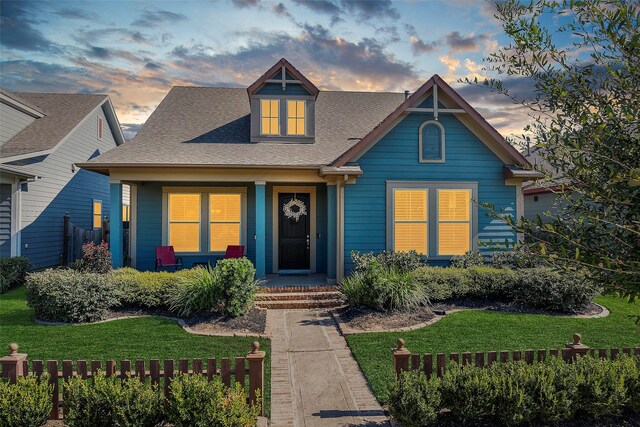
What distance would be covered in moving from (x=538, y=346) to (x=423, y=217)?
201 inches

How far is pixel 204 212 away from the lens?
40.7 feet

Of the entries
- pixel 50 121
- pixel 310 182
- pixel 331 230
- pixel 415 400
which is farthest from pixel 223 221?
pixel 50 121

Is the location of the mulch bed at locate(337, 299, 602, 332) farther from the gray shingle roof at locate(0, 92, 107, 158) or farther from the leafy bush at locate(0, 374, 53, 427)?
the gray shingle roof at locate(0, 92, 107, 158)

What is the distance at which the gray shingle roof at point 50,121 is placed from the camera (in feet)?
48.4

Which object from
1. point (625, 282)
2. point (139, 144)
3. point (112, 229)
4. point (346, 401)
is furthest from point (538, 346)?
point (139, 144)

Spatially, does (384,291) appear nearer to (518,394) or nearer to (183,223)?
(518,394)

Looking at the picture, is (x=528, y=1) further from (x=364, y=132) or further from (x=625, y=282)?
(x=364, y=132)

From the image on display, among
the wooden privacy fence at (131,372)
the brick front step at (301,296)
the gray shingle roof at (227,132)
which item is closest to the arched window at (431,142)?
the gray shingle roof at (227,132)

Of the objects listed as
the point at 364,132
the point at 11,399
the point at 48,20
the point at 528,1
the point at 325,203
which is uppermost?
the point at 48,20

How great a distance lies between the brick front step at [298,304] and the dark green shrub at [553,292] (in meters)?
4.47

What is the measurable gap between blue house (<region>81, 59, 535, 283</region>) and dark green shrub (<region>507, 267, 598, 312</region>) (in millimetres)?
1899

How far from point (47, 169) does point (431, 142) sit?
46.2 ft

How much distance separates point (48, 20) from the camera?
926cm

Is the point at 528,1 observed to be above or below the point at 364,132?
below
